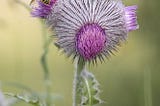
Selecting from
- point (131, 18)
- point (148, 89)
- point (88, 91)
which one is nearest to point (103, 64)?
point (148, 89)

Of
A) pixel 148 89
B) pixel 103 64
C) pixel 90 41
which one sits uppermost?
pixel 90 41

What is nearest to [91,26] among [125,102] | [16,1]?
[16,1]

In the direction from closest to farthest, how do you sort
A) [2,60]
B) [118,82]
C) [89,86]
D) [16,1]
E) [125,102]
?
[89,86] → [16,1] → [125,102] → [118,82] → [2,60]

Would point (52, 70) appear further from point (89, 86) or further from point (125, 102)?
point (89, 86)

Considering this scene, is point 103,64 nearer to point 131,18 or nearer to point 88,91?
point 131,18

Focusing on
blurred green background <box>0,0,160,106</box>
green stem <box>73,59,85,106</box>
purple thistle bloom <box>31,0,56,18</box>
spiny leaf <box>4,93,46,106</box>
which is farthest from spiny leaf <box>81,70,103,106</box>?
blurred green background <box>0,0,160,106</box>

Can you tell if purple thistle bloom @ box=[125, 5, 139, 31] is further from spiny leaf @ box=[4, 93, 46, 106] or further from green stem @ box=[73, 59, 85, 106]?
spiny leaf @ box=[4, 93, 46, 106]
